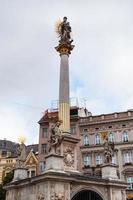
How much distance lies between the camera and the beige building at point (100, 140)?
158 feet

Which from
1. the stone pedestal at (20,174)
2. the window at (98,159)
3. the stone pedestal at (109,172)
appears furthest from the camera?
the window at (98,159)

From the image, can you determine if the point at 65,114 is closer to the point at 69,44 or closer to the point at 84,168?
the point at 69,44

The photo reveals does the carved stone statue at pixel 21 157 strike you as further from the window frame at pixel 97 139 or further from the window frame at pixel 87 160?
the window frame at pixel 97 139

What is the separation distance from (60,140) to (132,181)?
99.2 ft

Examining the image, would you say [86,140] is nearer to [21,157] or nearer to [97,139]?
[97,139]

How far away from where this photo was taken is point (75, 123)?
176ft

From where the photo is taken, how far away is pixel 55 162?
17734mm

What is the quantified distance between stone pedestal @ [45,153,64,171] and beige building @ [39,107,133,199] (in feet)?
96.7

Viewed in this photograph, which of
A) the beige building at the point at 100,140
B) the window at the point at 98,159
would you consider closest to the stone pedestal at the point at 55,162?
the beige building at the point at 100,140

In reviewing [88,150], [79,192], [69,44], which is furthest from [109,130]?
[79,192]

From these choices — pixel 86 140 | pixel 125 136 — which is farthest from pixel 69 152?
pixel 86 140

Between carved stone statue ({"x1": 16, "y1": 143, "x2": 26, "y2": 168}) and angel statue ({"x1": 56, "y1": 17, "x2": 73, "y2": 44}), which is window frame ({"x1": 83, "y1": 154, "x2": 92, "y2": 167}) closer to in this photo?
carved stone statue ({"x1": 16, "y1": 143, "x2": 26, "y2": 168})

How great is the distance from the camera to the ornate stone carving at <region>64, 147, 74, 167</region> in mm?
19812

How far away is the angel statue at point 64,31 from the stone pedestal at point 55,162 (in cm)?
1008
